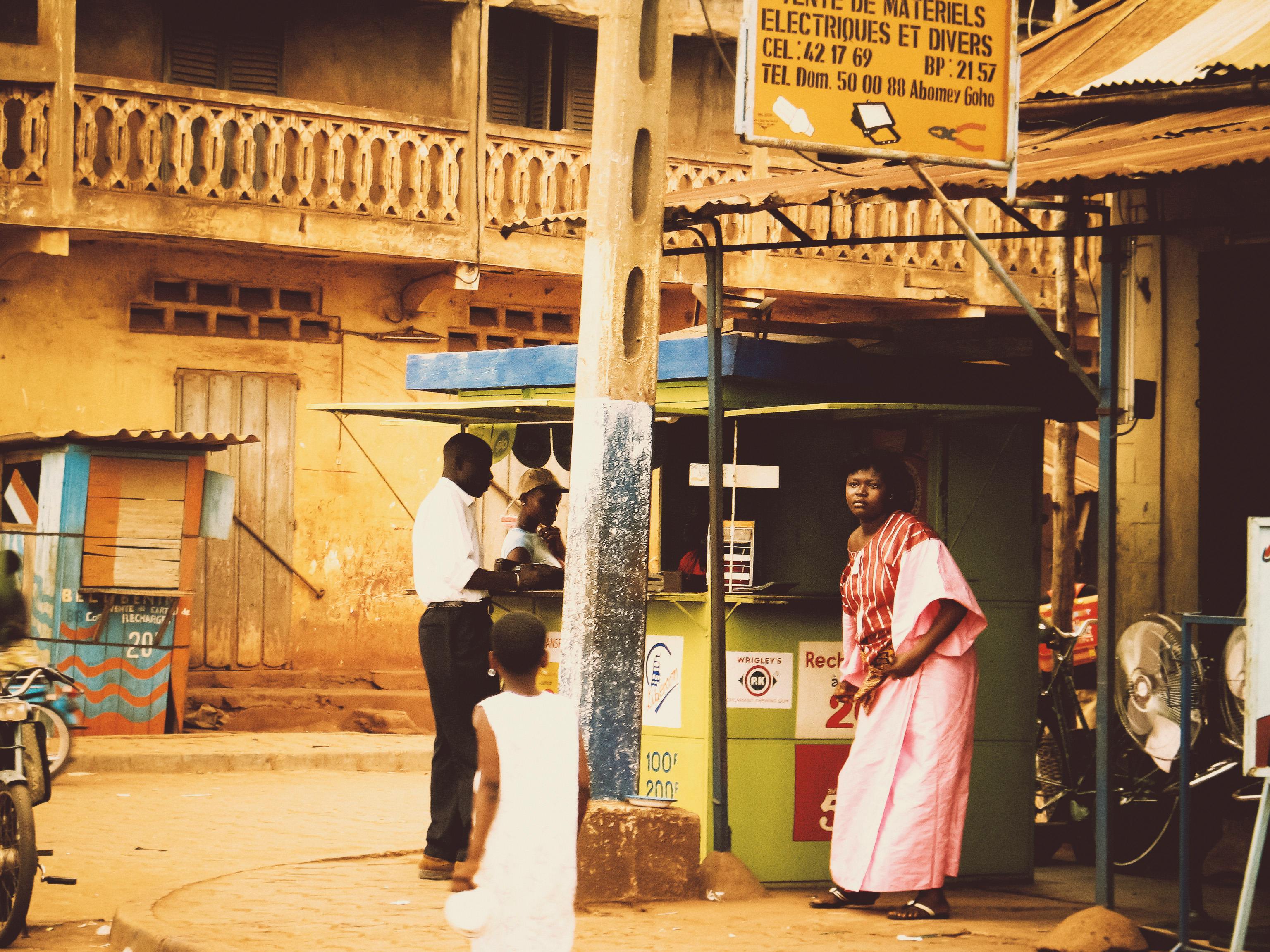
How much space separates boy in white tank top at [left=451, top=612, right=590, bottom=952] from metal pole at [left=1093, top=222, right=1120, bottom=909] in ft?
7.74

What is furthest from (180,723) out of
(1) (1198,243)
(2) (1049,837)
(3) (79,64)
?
(1) (1198,243)

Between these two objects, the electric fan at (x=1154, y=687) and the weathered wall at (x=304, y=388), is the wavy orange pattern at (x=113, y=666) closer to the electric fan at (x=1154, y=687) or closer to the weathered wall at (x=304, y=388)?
the weathered wall at (x=304, y=388)

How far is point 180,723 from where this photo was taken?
45.9ft

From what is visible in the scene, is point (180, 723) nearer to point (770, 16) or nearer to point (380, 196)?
point (380, 196)

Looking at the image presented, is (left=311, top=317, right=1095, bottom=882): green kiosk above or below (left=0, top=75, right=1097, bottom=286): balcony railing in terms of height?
→ below

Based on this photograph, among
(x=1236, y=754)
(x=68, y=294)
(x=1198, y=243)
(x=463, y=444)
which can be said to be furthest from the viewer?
(x=68, y=294)

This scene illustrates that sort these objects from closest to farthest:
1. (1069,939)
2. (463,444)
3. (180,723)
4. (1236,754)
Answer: (1069,939) < (1236,754) < (463,444) < (180,723)

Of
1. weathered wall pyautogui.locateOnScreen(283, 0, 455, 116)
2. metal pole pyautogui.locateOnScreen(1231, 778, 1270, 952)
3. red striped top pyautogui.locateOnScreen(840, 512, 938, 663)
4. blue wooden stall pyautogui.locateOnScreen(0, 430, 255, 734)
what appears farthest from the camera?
weathered wall pyautogui.locateOnScreen(283, 0, 455, 116)

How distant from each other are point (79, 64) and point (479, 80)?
3.64 meters

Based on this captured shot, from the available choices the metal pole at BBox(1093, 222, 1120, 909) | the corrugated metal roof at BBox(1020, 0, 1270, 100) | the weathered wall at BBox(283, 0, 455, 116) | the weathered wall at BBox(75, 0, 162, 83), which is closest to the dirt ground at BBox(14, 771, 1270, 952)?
the metal pole at BBox(1093, 222, 1120, 909)

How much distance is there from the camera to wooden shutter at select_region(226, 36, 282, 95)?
16.9m

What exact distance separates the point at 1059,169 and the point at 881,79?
2.29 feet

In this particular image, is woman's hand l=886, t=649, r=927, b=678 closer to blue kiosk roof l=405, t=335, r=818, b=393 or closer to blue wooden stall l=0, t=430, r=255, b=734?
blue kiosk roof l=405, t=335, r=818, b=393

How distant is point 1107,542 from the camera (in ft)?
20.7
